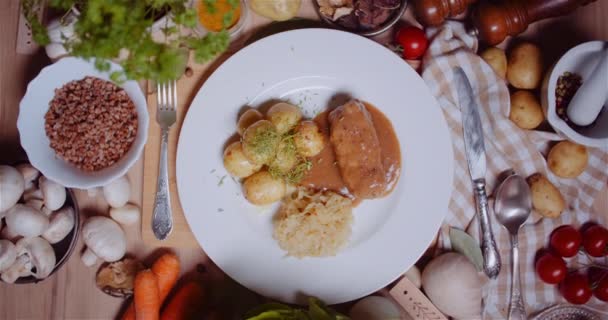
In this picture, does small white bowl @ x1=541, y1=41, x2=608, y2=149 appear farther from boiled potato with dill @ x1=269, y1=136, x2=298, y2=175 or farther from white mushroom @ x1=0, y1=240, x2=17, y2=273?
white mushroom @ x1=0, y1=240, x2=17, y2=273

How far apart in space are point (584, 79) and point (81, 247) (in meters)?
2.35

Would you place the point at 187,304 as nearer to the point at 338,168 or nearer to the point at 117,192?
the point at 117,192

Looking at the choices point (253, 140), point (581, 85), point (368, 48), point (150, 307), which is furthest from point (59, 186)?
point (581, 85)

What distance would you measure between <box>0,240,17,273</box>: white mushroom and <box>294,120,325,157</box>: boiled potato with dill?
1.25m

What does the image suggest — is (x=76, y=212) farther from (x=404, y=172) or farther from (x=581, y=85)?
(x=581, y=85)

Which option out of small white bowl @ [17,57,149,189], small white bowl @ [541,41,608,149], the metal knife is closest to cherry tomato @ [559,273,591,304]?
the metal knife

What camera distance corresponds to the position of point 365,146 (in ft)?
7.08

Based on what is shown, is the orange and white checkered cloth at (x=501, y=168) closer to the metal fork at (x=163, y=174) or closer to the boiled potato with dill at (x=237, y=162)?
the boiled potato with dill at (x=237, y=162)

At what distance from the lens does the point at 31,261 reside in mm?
2127

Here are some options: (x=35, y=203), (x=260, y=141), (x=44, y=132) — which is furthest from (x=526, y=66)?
(x=35, y=203)

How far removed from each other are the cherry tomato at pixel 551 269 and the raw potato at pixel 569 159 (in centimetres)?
38

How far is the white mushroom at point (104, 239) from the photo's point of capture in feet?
7.24

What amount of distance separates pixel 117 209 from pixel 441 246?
4.82 ft

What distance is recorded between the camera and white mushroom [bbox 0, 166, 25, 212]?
2.03 m
